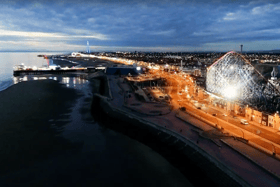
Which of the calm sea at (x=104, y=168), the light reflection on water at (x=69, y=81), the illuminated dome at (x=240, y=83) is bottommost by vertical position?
the calm sea at (x=104, y=168)

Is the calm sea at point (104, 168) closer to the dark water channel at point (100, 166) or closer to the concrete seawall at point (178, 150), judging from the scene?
the dark water channel at point (100, 166)

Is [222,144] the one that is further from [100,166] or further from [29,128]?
[29,128]

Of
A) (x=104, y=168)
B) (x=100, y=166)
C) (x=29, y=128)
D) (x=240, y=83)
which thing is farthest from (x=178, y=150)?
(x=29, y=128)

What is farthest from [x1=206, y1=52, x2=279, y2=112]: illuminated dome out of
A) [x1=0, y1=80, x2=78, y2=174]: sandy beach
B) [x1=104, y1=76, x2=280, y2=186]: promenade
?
[x1=0, y1=80, x2=78, y2=174]: sandy beach

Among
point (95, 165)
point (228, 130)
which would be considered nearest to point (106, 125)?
point (95, 165)

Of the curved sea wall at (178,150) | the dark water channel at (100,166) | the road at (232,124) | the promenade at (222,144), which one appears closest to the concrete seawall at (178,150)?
the curved sea wall at (178,150)

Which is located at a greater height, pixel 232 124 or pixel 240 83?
pixel 240 83
